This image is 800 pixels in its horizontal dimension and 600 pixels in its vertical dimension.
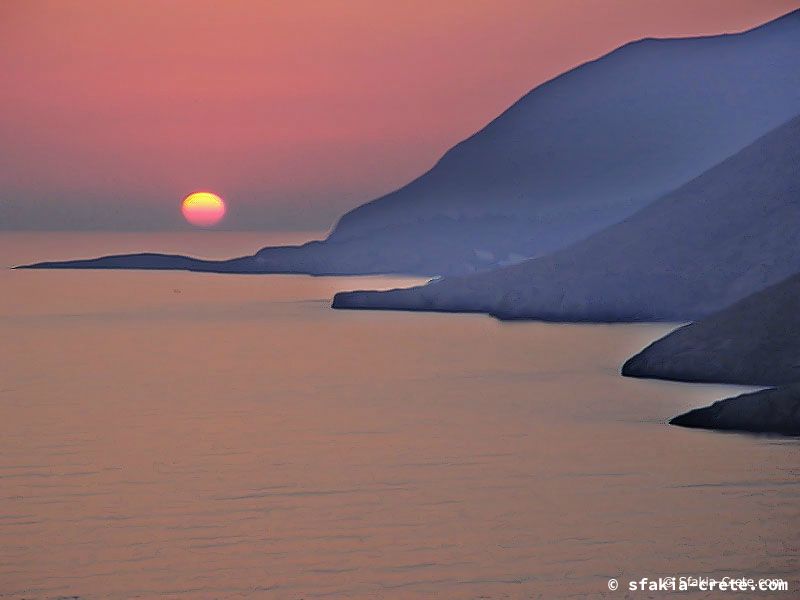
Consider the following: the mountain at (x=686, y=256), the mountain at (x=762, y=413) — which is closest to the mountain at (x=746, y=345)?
the mountain at (x=762, y=413)

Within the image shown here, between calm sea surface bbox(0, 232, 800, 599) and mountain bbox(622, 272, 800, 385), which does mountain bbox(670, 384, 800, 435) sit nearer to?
calm sea surface bbox(0, 232, 800, 599)

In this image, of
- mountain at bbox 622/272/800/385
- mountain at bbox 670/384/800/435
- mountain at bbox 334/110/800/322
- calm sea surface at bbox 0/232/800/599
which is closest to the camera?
calm sea surface at bbox 0/232/800/599

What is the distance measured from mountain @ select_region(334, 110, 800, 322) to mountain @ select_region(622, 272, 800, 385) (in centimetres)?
2320

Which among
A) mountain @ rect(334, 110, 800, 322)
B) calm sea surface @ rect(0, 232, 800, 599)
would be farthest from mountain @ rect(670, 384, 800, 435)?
mountain @ rect(334, 110, 800, 322)

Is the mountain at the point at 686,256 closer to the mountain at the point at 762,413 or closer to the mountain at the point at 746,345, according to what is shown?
the mountain at the point at 746,345

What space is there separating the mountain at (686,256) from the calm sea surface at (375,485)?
68.7ft

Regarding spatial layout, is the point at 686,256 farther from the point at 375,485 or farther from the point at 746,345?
the point at 375,485

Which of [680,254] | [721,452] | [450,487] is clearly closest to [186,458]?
[450,487]

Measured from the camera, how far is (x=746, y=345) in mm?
34438

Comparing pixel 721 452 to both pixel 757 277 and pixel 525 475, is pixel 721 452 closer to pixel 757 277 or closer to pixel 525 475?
pixel 525 475

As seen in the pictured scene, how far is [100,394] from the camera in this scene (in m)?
36.3

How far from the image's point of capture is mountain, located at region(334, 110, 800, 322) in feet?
204

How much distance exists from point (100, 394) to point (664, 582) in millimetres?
23773

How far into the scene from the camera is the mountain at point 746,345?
3322 cm
